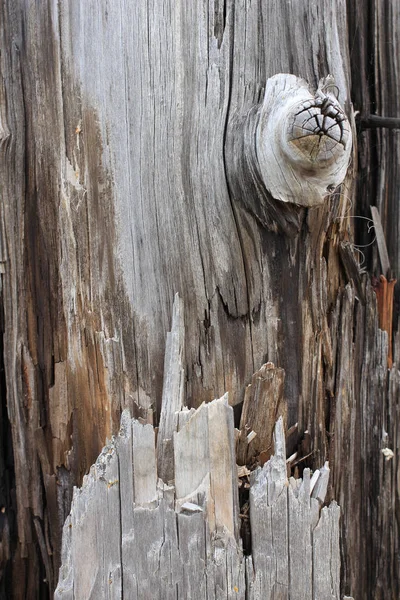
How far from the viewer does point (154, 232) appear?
4.86 ft

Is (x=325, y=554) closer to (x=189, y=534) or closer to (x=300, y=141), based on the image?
(x=189, y=534)

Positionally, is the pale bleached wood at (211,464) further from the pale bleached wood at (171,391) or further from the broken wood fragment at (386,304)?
the broken wood fragment at (386,304)

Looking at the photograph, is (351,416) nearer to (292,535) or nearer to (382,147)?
(292,535)

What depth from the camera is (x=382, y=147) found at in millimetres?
1816

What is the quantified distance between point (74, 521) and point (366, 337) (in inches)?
38.2

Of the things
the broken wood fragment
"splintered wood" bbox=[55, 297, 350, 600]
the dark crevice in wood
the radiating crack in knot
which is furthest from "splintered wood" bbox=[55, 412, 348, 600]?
the radiating crack in knot

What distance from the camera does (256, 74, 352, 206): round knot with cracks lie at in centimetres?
133

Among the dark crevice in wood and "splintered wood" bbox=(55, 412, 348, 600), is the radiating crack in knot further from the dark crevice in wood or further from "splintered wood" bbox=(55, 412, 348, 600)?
the dark crevice in wood

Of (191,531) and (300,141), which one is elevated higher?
(300,141)

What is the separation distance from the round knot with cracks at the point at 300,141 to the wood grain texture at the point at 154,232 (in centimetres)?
4

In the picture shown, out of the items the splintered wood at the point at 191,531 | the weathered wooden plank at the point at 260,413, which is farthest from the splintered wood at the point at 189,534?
the weathered wooden plank at the point at 260,413

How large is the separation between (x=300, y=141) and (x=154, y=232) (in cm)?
44

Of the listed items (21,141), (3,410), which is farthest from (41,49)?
(3,410)

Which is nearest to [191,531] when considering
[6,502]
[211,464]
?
[211,464]
